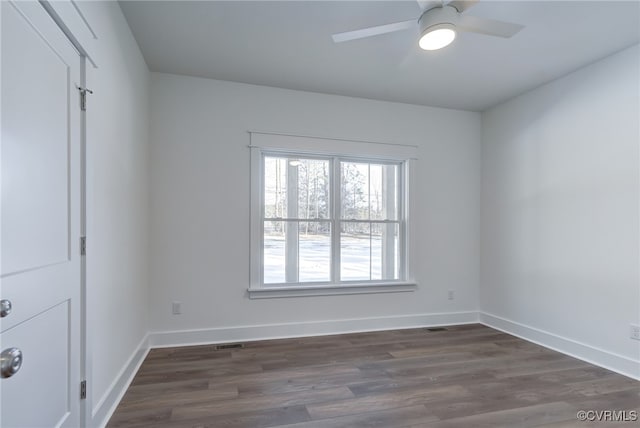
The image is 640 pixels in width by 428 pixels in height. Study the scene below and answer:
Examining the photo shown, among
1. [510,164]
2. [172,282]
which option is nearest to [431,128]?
[510,164]

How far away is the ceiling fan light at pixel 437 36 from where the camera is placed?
1.94 meters

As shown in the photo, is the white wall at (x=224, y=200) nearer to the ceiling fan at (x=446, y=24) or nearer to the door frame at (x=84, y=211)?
the door frame at (x=84, y=211)

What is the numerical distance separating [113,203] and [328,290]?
7.75 feet

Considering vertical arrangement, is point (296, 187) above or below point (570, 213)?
above

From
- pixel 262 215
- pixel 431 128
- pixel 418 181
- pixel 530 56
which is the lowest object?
pixel 262 215

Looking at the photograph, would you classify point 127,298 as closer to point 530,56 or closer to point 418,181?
point 418,181

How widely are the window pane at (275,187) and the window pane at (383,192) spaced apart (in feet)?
3.63

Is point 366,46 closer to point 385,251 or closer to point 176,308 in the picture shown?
point 385,251

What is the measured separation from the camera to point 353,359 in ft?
9.75

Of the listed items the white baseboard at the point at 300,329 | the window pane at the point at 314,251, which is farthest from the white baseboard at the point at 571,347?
the window pane at the point at 314,251

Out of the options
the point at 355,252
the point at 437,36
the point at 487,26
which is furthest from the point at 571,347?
the point at 437,36

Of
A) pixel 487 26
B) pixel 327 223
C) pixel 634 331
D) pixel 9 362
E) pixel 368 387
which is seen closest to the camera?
pixel 9 362

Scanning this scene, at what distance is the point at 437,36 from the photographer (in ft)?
6.63

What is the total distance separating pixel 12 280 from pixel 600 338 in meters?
4.16
